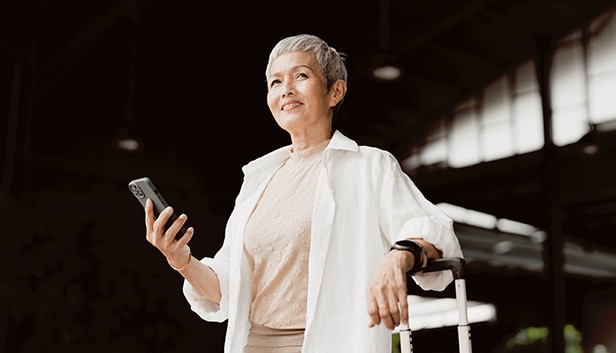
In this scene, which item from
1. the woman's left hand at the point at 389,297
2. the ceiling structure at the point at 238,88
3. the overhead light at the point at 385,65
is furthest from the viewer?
the overhead light at the point at 385,65

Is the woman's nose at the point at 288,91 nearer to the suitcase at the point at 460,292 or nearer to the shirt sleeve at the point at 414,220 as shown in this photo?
the shirt sleeve at the point at 414,220

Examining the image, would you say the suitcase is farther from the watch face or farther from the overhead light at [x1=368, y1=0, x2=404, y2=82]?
the overhead light at [x1=368, y1=0, x2=404, y2=82]

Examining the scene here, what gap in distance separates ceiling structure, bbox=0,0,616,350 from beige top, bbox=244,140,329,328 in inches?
114

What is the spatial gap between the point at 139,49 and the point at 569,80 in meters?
2.94

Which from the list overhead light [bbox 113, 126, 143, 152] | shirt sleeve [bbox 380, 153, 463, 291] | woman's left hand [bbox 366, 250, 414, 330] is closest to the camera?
woman's left hand [bbox 366, 250, 414, 330]

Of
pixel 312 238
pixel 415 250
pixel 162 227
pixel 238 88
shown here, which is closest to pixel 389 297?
pixel 415 250

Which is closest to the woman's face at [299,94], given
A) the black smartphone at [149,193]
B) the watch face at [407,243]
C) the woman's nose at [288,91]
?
the woman's nose at [288,91]

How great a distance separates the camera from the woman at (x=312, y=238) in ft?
4.10

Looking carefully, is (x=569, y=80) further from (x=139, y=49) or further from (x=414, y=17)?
(x=139, y=49)

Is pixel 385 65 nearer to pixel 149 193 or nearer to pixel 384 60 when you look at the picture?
pixel 384 60

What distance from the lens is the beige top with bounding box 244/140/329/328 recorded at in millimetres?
1335

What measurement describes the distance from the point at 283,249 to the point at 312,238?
0.26 ft

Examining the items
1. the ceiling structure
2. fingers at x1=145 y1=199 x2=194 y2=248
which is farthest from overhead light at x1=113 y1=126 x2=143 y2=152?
fingers at x1=145 y1=199 x2=194 y2=248

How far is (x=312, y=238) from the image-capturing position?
132 centimetres
